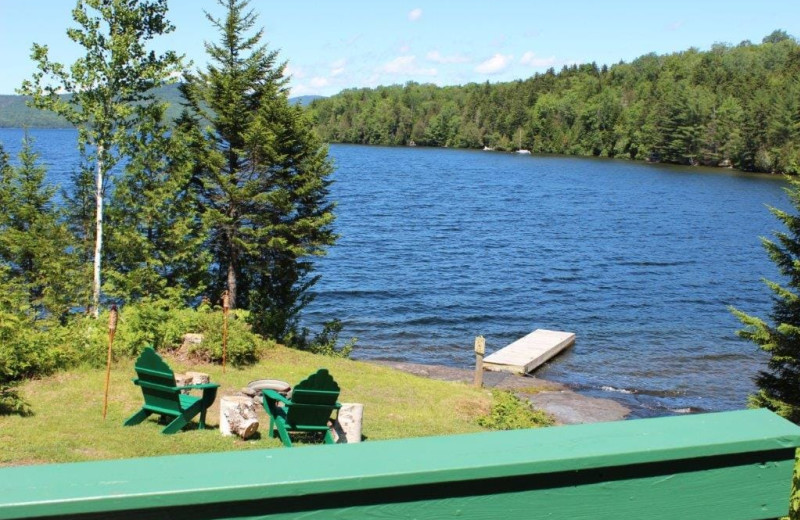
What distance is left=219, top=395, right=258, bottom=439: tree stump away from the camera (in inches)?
401

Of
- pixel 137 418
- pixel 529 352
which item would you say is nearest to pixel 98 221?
pixel 137 418

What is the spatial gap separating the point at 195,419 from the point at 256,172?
9264 millimetres

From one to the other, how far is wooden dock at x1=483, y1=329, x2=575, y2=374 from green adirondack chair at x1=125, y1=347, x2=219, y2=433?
15.1 meters

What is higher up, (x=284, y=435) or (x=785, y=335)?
(x=785, y=335)

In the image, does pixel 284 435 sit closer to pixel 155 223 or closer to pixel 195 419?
pixel 195 419

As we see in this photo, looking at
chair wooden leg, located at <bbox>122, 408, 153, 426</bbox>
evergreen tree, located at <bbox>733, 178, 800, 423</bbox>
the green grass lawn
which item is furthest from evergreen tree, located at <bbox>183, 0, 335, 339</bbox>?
evergreen tree, located at <bbox>733, 178, 800, 423</bbox>

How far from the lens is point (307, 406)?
984 cm

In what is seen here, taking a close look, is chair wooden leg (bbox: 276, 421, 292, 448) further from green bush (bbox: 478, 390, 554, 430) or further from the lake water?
the lake water

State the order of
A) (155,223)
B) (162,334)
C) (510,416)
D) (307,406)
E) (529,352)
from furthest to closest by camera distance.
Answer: (529,352), (155,223), (162,334), (510,416), (307,406)

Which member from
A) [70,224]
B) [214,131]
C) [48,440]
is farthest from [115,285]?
[48,440]

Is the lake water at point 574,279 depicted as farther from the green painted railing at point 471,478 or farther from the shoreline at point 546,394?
the green painted railing at point 471,478

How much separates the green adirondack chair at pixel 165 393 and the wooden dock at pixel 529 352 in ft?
49.4

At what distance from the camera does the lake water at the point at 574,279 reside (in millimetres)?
26578

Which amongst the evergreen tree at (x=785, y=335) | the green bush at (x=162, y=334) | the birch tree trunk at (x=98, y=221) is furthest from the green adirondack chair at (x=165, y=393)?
the evergreen tree at (x=785, y=335)
